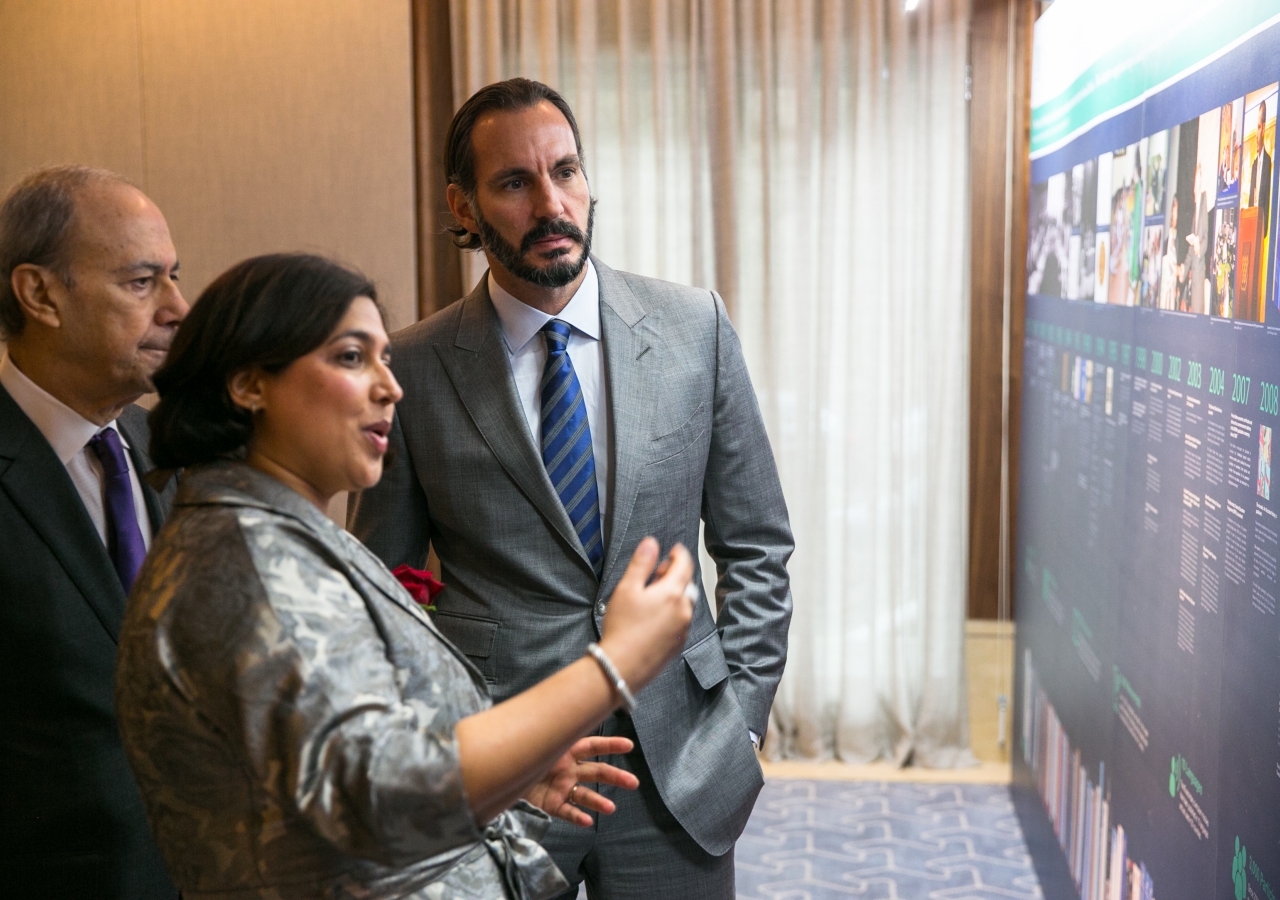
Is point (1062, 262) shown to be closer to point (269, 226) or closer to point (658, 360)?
point (658, 360)

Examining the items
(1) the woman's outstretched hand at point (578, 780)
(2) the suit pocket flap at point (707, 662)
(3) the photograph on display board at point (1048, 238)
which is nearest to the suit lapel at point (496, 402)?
(2) the suit pocket flap at point (707, 662)

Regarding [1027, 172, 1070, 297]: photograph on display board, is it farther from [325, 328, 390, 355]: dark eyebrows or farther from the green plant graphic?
[325, 328, 390, 355]: dark eyebrows

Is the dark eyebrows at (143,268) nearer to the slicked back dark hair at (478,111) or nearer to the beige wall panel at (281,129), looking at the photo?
the slicked back dark hair at (478,111)

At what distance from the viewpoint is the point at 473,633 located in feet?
5.68

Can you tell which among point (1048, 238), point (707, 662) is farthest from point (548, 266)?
point (1048, 238)

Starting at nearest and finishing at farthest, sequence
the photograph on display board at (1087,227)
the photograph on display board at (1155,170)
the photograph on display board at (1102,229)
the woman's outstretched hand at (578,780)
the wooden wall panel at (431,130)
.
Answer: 1. the woman's outstretched hand at (578,780)
2. the photograph on display board at (1155,170)
3. the photograph on display board at (1102,229)
4. the photograph on display board at (1087,227)
5. the wooden wall panel at (431,130)

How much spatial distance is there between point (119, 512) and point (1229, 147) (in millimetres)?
1755

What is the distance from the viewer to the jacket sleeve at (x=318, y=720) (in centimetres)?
92

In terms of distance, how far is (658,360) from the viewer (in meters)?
1.84

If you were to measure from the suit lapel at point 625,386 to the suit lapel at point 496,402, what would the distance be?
8 cm

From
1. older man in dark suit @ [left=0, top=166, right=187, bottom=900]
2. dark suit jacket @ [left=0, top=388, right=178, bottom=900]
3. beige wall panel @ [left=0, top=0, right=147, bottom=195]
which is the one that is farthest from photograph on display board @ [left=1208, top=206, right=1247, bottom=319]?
beige wall panel @ [left=0, top=0, right=147, bottom=195]

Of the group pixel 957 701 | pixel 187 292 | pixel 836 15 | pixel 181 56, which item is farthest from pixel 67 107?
pixel 957 701

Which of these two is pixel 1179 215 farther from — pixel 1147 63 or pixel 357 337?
pixel 357 337

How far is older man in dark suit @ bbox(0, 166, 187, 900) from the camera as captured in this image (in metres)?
1.49
